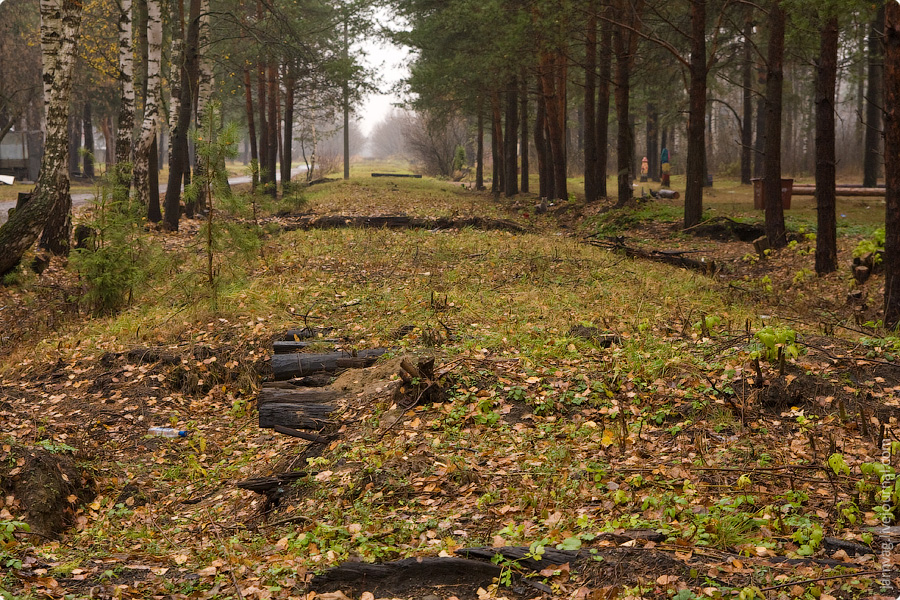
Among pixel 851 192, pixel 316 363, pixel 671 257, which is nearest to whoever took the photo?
pixel 316 363

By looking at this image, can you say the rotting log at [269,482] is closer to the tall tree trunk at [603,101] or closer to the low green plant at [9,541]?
the low green plant at [9,541]

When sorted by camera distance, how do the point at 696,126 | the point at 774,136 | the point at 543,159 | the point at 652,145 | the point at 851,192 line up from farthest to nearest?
1. the point at 652,145
2. the point at 543,159
3. the point at 851,192
4. the point at 696,126
5. the point at 774,136

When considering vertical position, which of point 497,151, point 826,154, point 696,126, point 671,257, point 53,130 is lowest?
point 671,257

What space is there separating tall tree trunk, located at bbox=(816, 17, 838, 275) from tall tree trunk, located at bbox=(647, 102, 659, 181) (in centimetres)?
2374

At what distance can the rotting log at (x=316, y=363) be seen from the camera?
23.6 ft

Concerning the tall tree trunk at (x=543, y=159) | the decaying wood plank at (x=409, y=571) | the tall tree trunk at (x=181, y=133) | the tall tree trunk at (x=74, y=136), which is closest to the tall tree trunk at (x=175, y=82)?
the tall tree trunk at (x=181, y=133)

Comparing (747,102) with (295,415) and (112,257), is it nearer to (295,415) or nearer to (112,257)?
(112,257)

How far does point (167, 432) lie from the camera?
662 cm

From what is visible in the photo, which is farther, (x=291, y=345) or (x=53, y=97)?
(x=53, y=97)

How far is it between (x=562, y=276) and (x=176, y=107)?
12812 millimetres

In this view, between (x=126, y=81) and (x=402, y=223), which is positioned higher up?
(x=126, y=81)

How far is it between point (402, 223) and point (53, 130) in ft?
24.6

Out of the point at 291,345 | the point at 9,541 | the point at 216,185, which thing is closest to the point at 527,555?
the point at 9,541

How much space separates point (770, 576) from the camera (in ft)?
11.3
